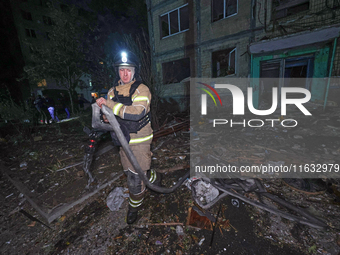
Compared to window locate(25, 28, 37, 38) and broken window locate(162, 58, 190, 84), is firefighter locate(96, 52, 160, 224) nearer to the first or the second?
broken window locate(162, 58, 190, 84)

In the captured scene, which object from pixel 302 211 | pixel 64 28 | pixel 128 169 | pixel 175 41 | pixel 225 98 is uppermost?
pixel 64 28

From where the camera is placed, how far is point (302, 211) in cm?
224

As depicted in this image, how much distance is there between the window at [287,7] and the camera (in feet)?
23.1

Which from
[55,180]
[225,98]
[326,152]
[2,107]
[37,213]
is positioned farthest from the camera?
[225,98]

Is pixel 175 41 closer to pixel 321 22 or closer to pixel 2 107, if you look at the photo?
pixel 321 22

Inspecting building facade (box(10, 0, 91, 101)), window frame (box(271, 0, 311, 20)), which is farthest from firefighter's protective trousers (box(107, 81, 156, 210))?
building facade (box(10, 0, 91, 101))

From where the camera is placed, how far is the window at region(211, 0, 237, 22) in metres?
8.75

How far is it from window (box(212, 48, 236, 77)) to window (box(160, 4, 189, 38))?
3194 mm

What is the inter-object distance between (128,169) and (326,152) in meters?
4.93

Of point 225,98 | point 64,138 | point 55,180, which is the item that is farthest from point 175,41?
point 55,180

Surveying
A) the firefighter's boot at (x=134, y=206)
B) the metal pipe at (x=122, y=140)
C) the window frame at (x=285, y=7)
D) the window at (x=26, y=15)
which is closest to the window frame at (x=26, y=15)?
the window at (x=26, y=15)

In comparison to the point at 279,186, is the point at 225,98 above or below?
above

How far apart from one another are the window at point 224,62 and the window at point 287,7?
239cm

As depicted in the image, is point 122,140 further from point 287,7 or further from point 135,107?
point 287,7
